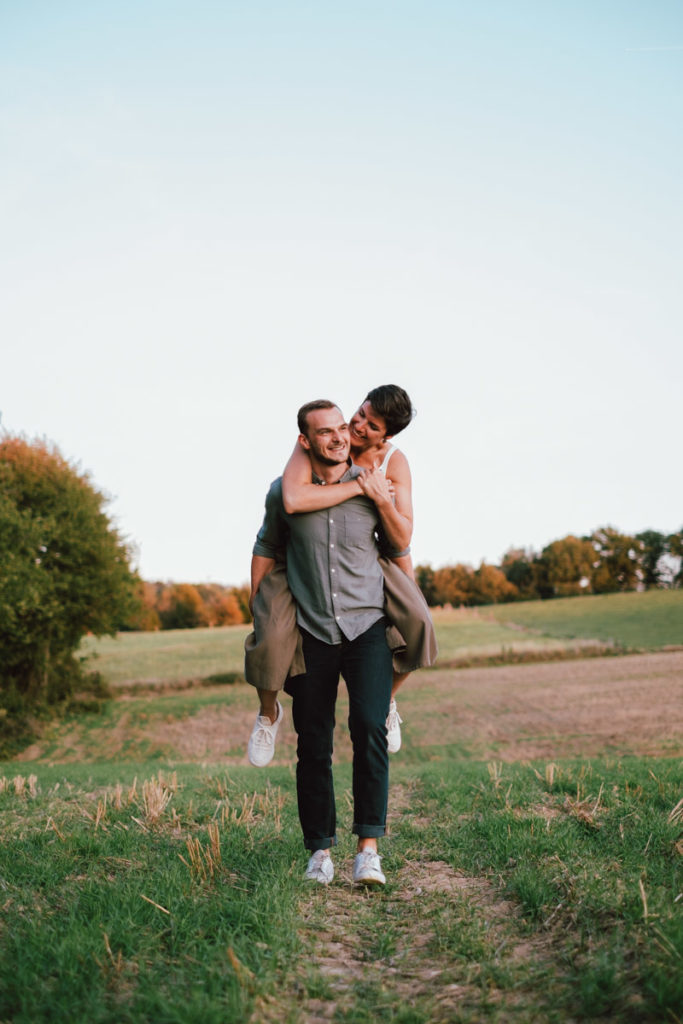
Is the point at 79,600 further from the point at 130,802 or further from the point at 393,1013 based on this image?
the point at 393,1013

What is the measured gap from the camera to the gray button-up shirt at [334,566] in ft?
14.4

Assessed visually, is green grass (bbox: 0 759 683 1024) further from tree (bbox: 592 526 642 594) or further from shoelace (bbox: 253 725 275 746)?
tree (bbox: 592 526 642 594)

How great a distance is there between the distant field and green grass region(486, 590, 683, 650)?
0.19ft

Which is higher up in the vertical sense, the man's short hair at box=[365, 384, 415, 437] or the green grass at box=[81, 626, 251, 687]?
the man's short hair at box=[365, 384, 415, 437]

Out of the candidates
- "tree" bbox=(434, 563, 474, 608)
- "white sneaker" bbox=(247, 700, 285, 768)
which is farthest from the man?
"tree" bbox=(434, 563, 474, 608)

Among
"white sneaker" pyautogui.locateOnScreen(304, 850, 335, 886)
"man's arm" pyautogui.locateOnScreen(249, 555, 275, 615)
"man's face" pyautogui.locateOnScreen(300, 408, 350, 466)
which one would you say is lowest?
"white sneaker" pyautogui.locateOnScreen(304, 850, 335, 886)

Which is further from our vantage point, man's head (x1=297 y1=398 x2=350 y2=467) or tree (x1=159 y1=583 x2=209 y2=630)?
tree (x1=159 y1=583 x2=209 y2=630)

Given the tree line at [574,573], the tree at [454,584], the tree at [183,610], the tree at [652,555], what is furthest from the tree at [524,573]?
the tree at [183,610]

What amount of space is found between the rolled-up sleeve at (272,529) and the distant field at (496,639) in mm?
29147

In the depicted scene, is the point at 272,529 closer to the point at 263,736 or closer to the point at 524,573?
the point at 263,736

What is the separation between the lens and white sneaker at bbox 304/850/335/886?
4160 millimetres

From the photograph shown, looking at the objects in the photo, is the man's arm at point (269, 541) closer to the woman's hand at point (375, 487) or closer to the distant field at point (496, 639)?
the woman's hand at point (375, 487)

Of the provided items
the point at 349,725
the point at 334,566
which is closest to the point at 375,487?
the point at 334,566

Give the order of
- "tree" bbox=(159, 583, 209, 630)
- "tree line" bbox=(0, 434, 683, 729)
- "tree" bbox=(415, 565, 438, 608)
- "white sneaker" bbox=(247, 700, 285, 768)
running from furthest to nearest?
"tree" bbox=(415, 565, 438, 608), "tree" bbox=(159, 583, 209, 630), "tree line" bbox=(0, 434, 683, 729), "white sneaker" bbox=(247, 700, 285, 768)
